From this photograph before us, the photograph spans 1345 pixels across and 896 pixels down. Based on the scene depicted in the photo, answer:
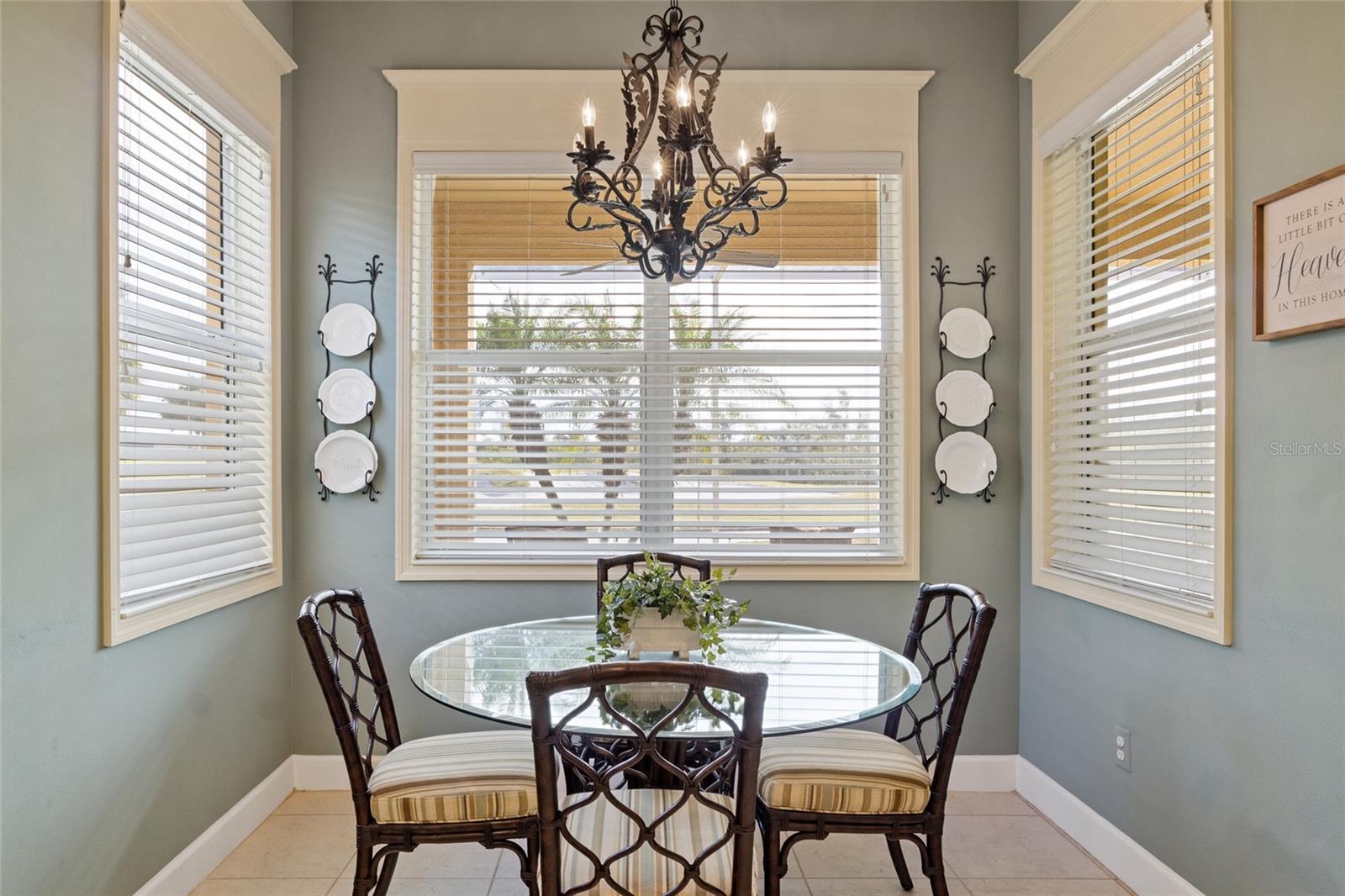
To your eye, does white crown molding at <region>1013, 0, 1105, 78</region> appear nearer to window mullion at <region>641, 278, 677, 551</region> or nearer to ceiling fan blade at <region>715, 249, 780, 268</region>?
ceiling fan blade at <region>715, 249, 780, 268</region>

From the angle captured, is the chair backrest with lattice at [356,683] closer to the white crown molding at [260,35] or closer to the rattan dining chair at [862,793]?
the rattan dining chair at [862,793]

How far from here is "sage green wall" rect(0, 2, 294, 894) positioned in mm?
1772

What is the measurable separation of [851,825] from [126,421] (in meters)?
2.20

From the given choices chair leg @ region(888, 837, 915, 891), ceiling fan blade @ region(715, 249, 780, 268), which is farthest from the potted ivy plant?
ceiling fan blade @ region(715, 249, 780, 268)

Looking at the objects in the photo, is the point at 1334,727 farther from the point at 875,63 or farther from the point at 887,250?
the point at 875,63

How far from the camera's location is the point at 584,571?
3191mm

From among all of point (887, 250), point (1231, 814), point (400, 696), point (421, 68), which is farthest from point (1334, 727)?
point (421, 68)

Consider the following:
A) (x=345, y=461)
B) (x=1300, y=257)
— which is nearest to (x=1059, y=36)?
(x=1300, y=257)

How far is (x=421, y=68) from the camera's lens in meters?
3.22

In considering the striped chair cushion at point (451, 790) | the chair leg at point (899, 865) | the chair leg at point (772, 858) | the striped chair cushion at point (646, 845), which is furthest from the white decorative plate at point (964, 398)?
the striped chair cushion at point (451, 790)

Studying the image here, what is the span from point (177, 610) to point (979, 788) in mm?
2960

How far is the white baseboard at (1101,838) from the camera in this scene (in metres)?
2.33

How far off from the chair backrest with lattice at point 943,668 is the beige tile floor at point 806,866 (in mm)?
381

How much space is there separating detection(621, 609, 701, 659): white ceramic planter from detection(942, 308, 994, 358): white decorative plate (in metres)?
1.76
